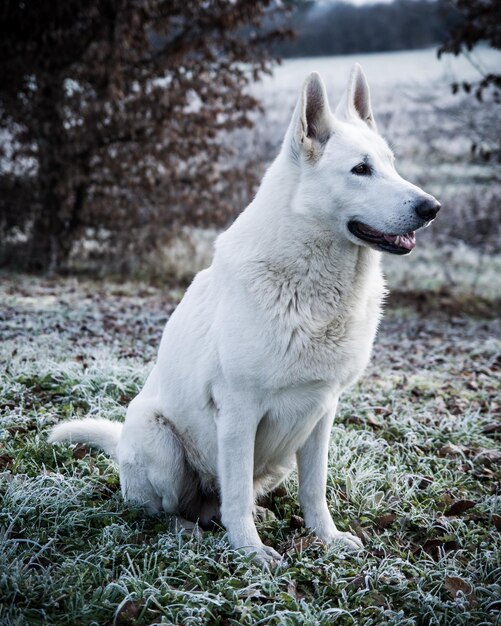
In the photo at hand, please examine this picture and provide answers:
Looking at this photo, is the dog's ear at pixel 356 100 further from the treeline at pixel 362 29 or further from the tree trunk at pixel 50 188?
the treeline at pixel 362 29

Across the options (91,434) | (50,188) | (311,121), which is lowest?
(91,434)

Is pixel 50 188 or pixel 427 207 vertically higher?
pixel 427 207

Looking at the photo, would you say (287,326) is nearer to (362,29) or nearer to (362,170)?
(362,170)

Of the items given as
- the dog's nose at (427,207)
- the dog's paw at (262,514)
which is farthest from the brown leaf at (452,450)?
the dog's nose at (427,207)

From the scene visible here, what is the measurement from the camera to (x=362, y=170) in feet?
8.36

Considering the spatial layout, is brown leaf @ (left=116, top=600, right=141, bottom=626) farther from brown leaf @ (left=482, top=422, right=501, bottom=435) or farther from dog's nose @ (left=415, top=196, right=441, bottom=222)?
brown leaf @ (left=482, top=422, right=501, bottom=435)

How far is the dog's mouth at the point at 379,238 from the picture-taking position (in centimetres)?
251

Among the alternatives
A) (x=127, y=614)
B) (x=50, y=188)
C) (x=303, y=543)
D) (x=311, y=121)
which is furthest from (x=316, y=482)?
(x=50, y=188)

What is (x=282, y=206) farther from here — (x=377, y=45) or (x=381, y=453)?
(x=377, y=45)

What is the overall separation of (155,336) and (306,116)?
3788mm

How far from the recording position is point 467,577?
8.05 feet

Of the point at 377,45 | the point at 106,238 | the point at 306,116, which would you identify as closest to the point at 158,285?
the point at 106,238

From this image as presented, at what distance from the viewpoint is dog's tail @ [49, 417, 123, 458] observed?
10.7ft

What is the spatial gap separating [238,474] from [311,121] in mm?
1574
